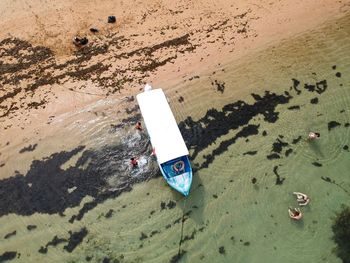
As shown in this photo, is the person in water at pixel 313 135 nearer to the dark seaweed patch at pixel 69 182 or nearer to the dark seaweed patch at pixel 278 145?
the dark seaweed patch at pixel 278 145

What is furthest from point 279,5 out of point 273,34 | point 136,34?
point 136,34

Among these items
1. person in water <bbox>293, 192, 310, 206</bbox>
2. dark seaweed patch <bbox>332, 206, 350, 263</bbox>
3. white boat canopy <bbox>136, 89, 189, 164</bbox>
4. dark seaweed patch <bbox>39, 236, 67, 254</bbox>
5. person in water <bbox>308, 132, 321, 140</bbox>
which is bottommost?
dark seaweed patch <bbox>332, 206, 350, 263</bbox>

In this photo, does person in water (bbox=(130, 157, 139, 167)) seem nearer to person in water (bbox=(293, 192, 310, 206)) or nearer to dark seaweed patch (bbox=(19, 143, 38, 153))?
dark seaweed patch (bbox=(19, 143, 38, 153))

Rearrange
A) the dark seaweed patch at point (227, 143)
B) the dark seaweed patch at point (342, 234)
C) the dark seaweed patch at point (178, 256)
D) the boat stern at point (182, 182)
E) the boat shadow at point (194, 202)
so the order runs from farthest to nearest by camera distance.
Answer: the dark seaweed patch at point (227, 143), the boat shadow at point (194, 202), the boat stern at point (182, 182), the dark seaweed patch at point (178, 256), the dark seaweed patch at point (342, 234)

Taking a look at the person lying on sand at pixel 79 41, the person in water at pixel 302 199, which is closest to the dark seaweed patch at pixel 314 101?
the person in water at pixel 302 199

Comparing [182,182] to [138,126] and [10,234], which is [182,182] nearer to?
[138,126]

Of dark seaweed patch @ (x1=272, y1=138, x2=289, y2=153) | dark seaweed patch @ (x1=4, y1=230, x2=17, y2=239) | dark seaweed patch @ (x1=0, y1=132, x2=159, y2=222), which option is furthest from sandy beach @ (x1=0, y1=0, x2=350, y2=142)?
dark seaweed patch @ (x1=272, y1=138, x2=289, y2=153)

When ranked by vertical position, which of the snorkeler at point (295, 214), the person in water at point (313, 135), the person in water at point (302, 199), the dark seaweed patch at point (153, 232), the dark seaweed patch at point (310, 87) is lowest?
the snorkeler at point (295, 214)
